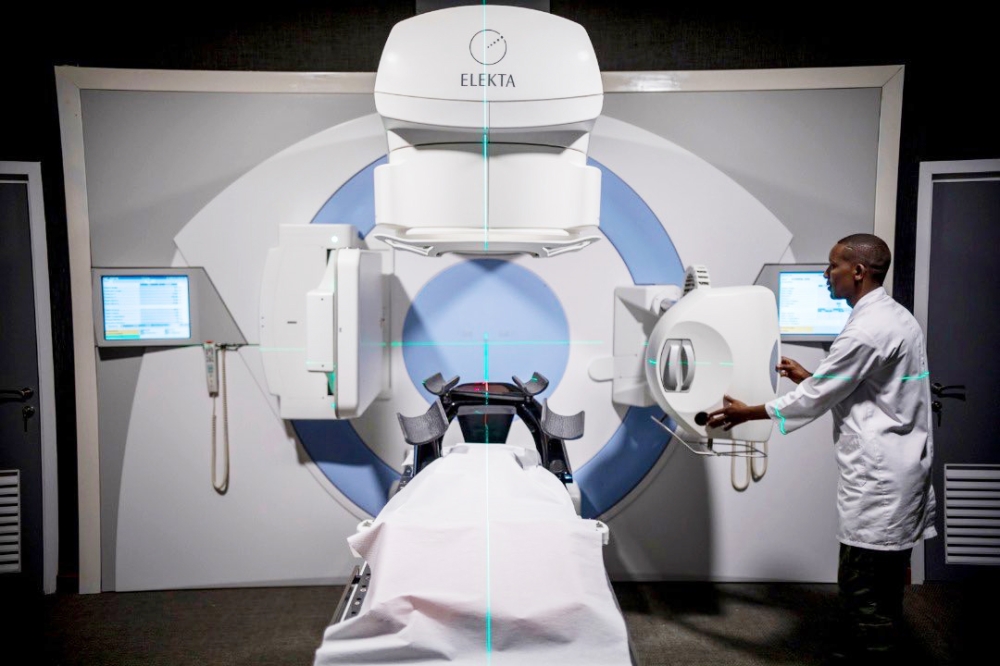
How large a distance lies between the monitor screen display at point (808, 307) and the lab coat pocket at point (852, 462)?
676mm

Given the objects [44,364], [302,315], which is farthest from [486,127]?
[44,364]

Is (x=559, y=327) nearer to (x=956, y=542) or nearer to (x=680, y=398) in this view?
(x=680, y=398)

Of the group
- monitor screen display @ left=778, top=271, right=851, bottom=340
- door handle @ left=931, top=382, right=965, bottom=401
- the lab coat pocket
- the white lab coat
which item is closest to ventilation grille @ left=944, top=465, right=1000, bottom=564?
door handle @ left=931, top=382, right=965, bottom=401

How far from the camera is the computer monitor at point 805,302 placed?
6.64 feet

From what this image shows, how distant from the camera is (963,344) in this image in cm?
205

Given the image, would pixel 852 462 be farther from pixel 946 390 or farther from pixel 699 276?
pixel 946 390

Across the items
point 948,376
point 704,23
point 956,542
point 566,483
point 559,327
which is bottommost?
point 956,542

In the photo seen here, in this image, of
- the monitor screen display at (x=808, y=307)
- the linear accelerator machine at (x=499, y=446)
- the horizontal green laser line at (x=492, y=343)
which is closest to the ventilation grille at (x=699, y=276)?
the linear accelerator machine at (x=499, y=446)

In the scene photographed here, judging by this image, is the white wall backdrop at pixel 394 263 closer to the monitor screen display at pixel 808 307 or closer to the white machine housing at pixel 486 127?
the monitor screen display at pixel 808 307

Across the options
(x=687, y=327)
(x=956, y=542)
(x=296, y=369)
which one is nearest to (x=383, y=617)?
(x=687, y=327)

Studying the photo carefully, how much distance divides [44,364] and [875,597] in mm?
3089

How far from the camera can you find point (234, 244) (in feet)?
6.62

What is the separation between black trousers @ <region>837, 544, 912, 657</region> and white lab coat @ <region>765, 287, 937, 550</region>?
0.05 m

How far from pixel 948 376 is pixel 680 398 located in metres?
1.55
